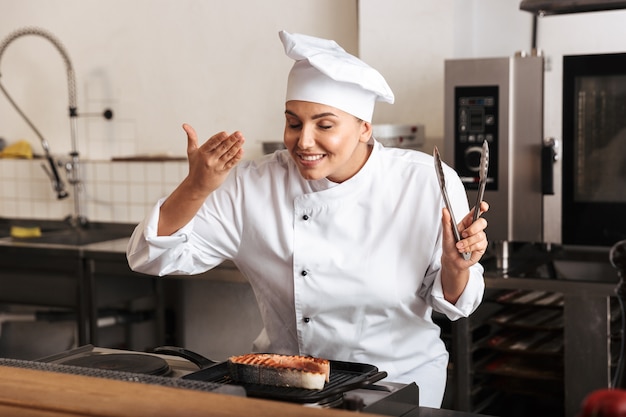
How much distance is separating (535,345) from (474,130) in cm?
79

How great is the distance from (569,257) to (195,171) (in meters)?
1.96

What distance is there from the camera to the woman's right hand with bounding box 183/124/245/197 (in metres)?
1.88

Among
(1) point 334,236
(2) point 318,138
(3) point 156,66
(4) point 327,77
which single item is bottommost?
(1) point 334,236

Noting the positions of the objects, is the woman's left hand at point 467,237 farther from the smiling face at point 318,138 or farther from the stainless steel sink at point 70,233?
the stainless steel sink at point 70,233

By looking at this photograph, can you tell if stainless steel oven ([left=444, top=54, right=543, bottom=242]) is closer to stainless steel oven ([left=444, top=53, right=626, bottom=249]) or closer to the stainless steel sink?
stainless steel oven ([left=444, top=53, right=626, bottom=249])

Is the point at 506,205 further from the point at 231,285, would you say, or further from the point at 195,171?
the point at 195,171

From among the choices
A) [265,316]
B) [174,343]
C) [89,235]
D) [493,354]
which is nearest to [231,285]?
[174,343]

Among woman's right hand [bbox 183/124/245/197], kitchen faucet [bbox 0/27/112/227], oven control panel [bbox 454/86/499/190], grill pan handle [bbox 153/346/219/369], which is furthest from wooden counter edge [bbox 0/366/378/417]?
kitchen faucet [bbox 0/27/112/227]

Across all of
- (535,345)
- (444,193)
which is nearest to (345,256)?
(444,193)

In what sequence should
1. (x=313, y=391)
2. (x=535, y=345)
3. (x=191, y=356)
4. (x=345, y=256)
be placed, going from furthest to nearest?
(x=535, y=345) → (x=345, y=256) → (x=191, y=356) → (x=313, y=391)

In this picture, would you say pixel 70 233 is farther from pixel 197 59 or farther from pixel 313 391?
pixel 313 391

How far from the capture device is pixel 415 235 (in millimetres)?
2234

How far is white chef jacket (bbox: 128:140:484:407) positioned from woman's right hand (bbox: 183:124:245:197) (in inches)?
7.8

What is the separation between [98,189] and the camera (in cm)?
465
